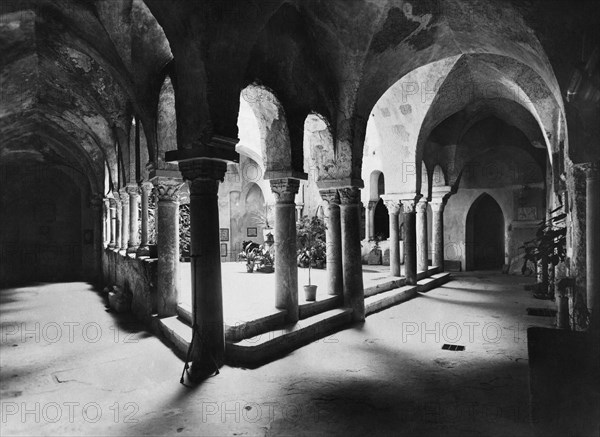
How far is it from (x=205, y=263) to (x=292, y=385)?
5.87 ft

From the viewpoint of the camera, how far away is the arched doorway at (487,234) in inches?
678

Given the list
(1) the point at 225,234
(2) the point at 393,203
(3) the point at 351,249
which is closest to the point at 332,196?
(3) the point at 351,249

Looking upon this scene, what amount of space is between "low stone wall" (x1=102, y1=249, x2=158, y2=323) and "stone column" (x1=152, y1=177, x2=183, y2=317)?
0.34m

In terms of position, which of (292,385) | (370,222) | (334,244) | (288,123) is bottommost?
(292,385)

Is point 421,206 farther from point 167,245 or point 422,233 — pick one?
point 167,245

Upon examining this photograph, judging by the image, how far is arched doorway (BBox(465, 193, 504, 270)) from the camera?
17.2 m

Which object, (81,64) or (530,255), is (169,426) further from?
(81,64)

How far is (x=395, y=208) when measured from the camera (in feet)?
37.8

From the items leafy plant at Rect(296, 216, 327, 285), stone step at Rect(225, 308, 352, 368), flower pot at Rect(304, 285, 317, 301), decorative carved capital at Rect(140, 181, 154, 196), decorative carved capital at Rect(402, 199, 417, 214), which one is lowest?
stone step at Rect(225, 308, 352, 368)

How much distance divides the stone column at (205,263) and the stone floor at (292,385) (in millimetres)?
388

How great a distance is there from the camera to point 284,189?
7035 mm

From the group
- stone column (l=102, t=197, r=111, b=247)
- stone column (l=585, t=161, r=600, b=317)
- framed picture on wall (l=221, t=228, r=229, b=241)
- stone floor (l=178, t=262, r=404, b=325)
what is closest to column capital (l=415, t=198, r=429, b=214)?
stone floor (l=178, t=262, r=404, b=325)

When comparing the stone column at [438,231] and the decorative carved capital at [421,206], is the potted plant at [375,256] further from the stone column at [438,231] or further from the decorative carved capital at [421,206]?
the decorative carved capital at [421,206]

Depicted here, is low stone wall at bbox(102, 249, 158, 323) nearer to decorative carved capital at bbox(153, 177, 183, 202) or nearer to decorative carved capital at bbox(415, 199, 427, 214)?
decorative carved capital at bbox(153, 177, 183, 202)
